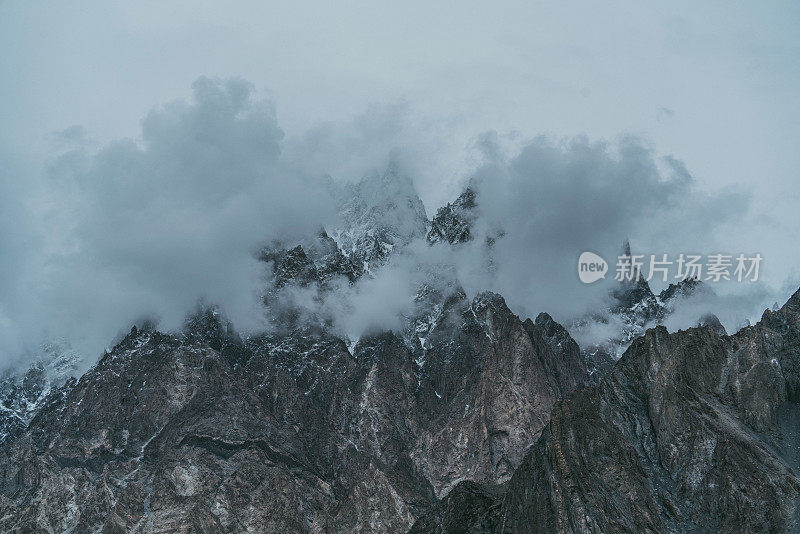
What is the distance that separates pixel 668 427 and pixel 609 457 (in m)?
20.0

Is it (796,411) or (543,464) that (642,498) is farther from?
(796,411)

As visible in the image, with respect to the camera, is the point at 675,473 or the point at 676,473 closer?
the point at 676,473

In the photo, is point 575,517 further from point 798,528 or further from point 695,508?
point 798,528

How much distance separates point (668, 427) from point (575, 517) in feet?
133

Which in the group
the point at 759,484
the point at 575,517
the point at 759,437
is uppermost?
the point at 759,437

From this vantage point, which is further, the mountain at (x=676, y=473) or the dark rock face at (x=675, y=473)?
the dark rock face at (x=675, y=473)

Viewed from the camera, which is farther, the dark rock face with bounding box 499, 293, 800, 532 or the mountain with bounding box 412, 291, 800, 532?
the dark rock face with bounding box 499, 293, 800, 532

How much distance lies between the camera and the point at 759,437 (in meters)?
189

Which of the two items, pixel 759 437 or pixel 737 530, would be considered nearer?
pixel 737 530

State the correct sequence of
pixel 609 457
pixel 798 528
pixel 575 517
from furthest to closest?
pixel 609 457, pixel 575 517, pixel 798 528

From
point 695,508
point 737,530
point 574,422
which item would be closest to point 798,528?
point 737,530

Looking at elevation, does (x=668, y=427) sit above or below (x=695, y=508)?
above

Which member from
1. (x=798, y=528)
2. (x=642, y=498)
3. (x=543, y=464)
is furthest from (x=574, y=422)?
(x=798, y=528)

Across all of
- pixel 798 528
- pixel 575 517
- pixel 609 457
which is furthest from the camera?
pixel 609 457
